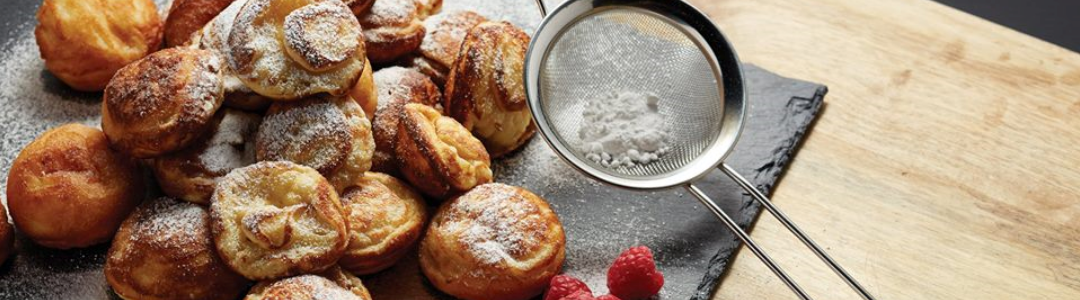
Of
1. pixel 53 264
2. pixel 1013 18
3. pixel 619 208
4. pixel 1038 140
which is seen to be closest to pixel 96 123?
pixel 53 264

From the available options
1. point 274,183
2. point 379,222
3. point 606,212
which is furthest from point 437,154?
point 606,212

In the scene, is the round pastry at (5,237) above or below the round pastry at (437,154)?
below

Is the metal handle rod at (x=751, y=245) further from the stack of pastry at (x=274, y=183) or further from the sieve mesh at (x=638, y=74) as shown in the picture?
the stack of pastry at (x=274, y=183)

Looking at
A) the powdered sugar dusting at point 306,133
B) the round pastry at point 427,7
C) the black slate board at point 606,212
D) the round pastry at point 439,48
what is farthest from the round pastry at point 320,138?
the round pastry at point 427,7

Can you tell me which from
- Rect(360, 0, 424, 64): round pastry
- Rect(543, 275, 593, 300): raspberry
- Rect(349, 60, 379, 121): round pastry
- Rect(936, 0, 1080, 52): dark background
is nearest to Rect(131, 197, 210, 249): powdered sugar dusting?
Rect(349, 60, 379, 121): round pastry

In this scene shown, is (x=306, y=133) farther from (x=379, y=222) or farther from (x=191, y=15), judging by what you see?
(x=191, y=15)

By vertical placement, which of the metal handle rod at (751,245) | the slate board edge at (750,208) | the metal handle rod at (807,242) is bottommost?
the slate board edge at (750,208)

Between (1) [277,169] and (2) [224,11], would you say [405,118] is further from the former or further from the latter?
(2) [224,11]
